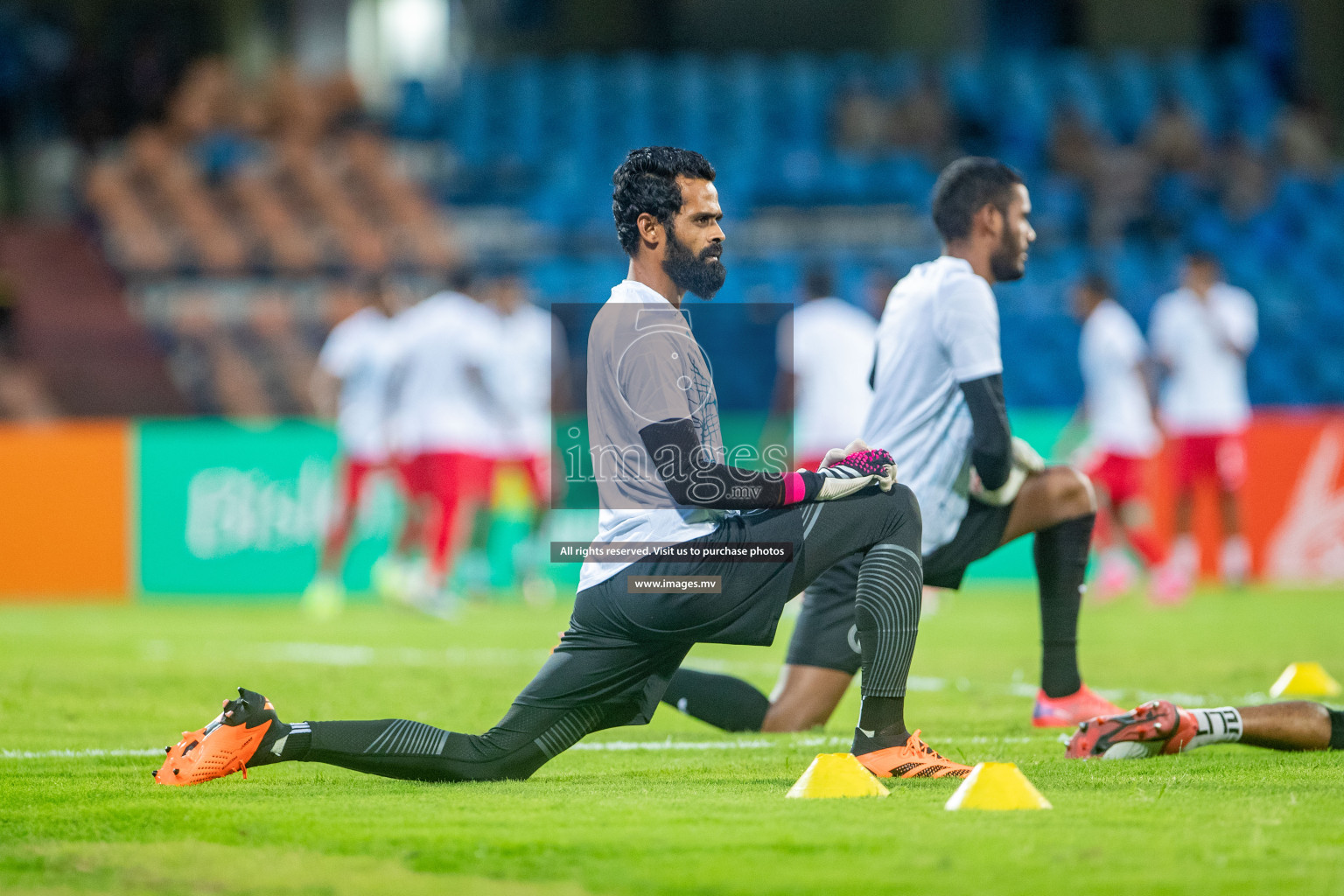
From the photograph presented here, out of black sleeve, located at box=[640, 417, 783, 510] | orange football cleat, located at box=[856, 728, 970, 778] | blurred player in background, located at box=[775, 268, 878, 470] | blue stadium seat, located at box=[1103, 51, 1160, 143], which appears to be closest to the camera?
black sleeve, located at box=[640, 417, 783, 510]

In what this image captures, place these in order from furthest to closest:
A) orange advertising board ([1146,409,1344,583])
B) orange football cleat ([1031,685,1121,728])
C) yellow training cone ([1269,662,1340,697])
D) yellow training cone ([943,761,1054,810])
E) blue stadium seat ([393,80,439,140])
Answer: blue stadium seat ([393,80,439,140]) < orange advertising board ([1146,409,1344,583]) < yellow training cone ([1269,662,1340,697]) < orange football cleat ([1031,685,1121,728]) < yellow training cone ([943,761,1054,810])

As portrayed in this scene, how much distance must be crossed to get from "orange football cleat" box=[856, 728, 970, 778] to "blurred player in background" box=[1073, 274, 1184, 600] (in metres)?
8.56

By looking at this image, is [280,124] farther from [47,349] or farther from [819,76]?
[819,76]

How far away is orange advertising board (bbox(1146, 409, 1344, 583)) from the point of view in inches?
570

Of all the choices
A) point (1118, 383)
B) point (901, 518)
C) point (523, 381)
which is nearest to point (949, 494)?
point (901, 518)

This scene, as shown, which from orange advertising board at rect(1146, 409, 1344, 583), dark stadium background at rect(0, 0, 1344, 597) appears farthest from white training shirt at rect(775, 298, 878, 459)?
orange advertising board at rect(1146, 409, 1344, 583)

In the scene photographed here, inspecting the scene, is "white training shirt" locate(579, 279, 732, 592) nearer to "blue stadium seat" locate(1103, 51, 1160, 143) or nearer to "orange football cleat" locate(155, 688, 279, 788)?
"orange football cleat" locate(155, 688, 279, 788)

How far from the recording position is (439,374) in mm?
12727

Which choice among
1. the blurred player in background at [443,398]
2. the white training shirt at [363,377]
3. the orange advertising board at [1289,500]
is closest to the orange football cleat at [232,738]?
the blurred player in background at [443,398]

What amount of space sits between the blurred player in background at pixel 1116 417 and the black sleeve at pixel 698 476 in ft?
29.2

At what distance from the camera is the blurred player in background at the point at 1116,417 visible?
12.8 metres

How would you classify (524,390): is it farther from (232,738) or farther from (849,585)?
(232,738)

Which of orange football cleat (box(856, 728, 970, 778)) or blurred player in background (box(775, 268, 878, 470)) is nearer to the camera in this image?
orange football cleat (box(856, 728, 970, 778))

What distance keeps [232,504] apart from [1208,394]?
808 cm
